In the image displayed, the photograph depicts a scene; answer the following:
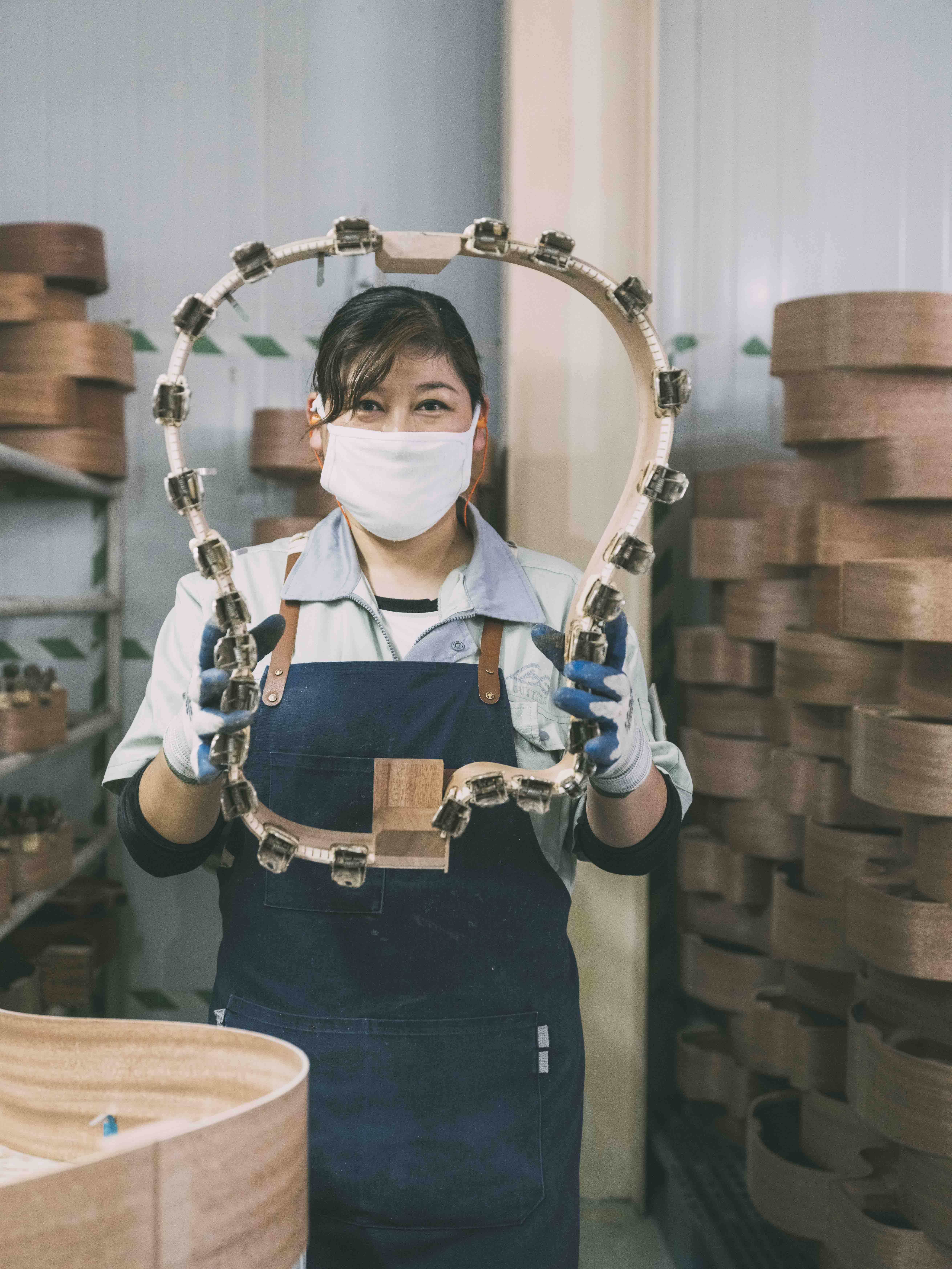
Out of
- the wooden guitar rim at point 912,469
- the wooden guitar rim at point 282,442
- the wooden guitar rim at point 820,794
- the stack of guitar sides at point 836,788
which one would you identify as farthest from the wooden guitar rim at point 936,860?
the wooden guitar rim at point 282,442

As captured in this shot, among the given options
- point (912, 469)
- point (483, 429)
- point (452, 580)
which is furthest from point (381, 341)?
point (912, 469)

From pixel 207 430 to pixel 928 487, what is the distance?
2.11 meters

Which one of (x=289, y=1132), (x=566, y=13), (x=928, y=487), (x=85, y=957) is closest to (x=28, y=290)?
(x=566, y=13)

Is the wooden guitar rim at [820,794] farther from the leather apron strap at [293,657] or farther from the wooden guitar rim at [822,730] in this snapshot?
the leather apron strap at [293,657]

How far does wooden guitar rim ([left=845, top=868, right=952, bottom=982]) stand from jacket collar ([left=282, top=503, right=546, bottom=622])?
808 mm

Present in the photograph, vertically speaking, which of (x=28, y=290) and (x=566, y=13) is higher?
(x=566, y=13)

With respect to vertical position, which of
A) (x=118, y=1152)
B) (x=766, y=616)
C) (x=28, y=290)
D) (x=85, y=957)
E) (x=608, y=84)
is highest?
(x=608, y=84)

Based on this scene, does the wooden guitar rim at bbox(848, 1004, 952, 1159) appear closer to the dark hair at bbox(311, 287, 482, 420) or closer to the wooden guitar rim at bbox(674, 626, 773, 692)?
the wooden guitar rim at bbox(674, 626, 773, 692)

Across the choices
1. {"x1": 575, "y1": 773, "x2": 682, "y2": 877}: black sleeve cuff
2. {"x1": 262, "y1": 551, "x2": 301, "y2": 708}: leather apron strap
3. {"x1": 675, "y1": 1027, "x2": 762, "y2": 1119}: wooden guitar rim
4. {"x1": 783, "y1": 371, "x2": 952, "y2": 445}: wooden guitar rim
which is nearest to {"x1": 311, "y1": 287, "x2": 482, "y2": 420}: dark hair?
{"x1": 262, "y1": 551, "x2": 301, "y2": 708}: leather apron strap

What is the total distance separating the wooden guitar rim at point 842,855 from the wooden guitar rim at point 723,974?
450 millimetres

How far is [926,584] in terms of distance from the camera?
1.72 metres

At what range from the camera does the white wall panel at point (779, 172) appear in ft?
9.81

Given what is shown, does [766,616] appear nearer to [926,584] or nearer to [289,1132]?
[926,584]

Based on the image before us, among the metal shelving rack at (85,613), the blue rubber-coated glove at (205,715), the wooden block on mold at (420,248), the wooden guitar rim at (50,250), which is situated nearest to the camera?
Result: the blue rubber-coated glove at (205,715)
